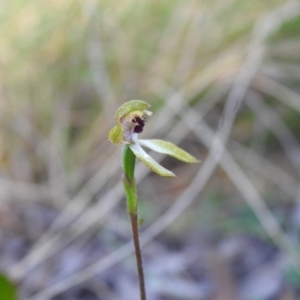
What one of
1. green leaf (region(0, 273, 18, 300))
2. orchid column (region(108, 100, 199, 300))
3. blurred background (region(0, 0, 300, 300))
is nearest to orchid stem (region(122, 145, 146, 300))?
orchid column (region(108, 100, 199, 300))

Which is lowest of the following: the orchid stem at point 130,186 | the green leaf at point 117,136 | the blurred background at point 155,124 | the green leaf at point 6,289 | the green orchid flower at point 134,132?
the orchid stem at point 130,186

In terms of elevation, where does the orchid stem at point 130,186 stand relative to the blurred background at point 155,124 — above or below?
below

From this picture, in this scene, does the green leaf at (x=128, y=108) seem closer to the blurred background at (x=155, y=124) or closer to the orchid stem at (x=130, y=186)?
the orchid stem at (x=130, y=186)

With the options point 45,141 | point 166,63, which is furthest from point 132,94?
point 45,141

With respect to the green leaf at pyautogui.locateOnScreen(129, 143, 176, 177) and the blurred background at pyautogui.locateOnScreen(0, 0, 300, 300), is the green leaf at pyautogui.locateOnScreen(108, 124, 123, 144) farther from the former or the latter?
the blurred background at pyautogui.locateOnScreen(0, 0, 300, 300)

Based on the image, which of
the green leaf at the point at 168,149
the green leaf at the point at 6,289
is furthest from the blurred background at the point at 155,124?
the green leaf at the point at 168,149
